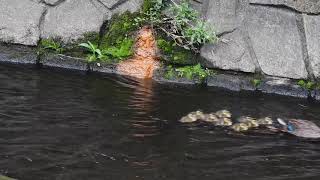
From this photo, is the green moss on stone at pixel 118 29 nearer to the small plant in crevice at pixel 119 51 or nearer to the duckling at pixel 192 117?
the small plant in crevice at pixel 119 51

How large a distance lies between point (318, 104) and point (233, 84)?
144 cm

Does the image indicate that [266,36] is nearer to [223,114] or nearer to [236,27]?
Result: [236,27]

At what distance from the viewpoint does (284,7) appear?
31.4 feet

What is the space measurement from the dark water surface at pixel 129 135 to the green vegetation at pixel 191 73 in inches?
10.7

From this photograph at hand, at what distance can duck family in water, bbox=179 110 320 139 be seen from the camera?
7352mm

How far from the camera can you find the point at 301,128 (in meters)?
7.46

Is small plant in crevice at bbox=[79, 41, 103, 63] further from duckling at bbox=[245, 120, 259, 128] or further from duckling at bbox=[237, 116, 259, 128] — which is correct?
duckling at bbox=[245, 120, 259, 128]

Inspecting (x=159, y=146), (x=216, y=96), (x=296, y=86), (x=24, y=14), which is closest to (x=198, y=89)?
(x=216, y=96)

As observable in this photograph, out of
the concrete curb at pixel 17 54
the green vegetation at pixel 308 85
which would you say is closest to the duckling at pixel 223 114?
the green vegetation at pixel 308 85

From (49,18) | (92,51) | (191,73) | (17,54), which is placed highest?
(49,18)

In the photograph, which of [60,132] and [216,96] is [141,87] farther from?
[60,132]

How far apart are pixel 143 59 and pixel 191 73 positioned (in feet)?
2.90

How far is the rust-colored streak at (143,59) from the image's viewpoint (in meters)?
9.10

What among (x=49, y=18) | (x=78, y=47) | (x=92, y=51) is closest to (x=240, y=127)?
(x=92, y=51)
